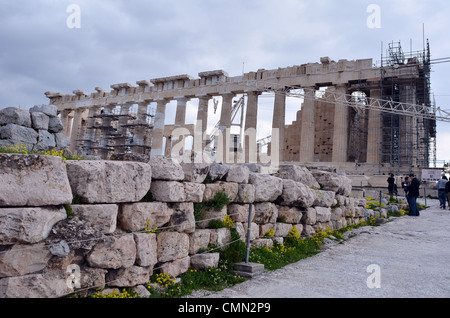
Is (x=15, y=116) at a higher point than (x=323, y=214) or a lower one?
higher

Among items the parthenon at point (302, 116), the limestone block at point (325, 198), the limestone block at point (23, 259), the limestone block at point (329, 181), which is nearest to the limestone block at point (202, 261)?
the limestone block at point (23, 259)

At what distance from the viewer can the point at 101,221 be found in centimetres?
413

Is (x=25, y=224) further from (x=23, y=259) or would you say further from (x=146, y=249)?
(x=146, y=249)

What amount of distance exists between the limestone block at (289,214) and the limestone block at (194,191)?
9.06 feet

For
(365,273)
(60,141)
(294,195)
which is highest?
(60,141)

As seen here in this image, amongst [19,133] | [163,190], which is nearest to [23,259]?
[163,190]

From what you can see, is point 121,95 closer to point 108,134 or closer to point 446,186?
point 108,134

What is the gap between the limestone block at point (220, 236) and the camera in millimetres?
5832

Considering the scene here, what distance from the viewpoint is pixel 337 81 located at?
28.1m

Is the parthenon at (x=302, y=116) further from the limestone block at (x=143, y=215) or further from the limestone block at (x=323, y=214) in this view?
the limestone block at (x=143, y=215)

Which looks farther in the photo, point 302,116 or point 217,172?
point 302,116

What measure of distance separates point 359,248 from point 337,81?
2219 cm

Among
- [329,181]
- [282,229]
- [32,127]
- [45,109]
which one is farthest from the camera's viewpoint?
[45,109]

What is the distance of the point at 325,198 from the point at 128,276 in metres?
6.50
